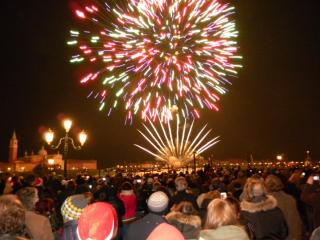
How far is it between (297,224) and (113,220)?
5193 millimetres

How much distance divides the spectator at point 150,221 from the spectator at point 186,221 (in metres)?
0.19

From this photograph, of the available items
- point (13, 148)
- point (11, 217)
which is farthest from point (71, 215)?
point (13, 148)

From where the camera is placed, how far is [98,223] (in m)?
3.19

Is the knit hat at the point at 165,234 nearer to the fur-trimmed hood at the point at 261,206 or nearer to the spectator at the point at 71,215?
the spectator at the point at 71,215

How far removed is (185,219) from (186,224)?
0.07m

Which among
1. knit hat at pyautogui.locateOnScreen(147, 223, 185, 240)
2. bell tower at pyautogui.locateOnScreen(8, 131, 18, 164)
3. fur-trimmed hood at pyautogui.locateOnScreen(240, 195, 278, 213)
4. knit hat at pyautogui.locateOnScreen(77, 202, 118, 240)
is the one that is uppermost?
bell tower at pyautogui.locateOnScreen(8, 131, 18, 164)

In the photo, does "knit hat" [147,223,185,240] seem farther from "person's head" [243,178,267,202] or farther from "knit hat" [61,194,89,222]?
"person's head" [243,178,267,202]

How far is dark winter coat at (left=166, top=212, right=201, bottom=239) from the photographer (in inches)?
224

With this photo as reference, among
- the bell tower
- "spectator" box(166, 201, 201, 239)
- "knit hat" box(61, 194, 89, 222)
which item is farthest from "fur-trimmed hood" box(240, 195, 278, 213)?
the bell tower

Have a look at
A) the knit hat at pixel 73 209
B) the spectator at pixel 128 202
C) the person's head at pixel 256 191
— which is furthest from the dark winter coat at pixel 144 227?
the spectator at pixel 128 202

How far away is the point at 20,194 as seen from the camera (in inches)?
245

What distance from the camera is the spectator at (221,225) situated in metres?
4.37

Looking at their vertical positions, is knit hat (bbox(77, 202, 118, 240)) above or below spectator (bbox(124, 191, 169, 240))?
above

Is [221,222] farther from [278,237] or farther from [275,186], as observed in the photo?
[275,186]
